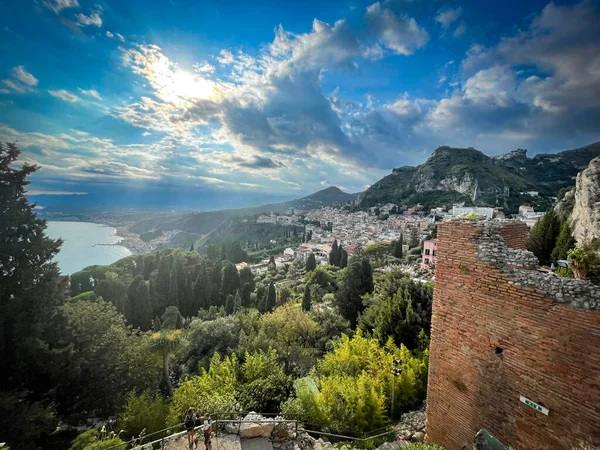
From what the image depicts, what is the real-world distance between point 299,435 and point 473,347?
5291mm

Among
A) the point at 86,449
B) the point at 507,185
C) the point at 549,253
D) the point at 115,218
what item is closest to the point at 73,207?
the point at 115,218

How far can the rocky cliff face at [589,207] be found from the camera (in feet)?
58.4

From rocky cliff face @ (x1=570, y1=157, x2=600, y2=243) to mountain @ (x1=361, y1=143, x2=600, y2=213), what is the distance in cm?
6130

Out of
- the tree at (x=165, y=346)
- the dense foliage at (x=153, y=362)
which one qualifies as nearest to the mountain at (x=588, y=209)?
the dense foliage at (x=153, y=362)

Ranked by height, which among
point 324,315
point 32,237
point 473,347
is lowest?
point 324,315

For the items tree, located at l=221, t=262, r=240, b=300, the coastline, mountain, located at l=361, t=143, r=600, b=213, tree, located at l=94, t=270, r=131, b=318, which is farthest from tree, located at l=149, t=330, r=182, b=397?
mountain, located at l=361, t=143, r=600, b=213

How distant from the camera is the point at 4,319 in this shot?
369 inches

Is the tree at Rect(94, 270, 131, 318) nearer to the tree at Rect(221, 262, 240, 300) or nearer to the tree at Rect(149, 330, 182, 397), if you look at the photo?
the tree at Rect(221, 262, 240, 300)

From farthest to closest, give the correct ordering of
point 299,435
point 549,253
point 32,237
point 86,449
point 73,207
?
point 73,207, point 549,253, point 32,237, point 299,435, point 86,449

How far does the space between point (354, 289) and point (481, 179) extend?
10096 cm

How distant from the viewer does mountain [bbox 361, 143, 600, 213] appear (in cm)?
8918

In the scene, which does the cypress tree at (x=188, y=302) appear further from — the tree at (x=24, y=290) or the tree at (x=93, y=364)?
the tree at (x=24, y=290)

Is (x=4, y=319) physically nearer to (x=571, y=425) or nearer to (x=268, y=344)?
(x=268, y=344)

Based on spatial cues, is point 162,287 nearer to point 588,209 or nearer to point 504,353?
point 504,353
